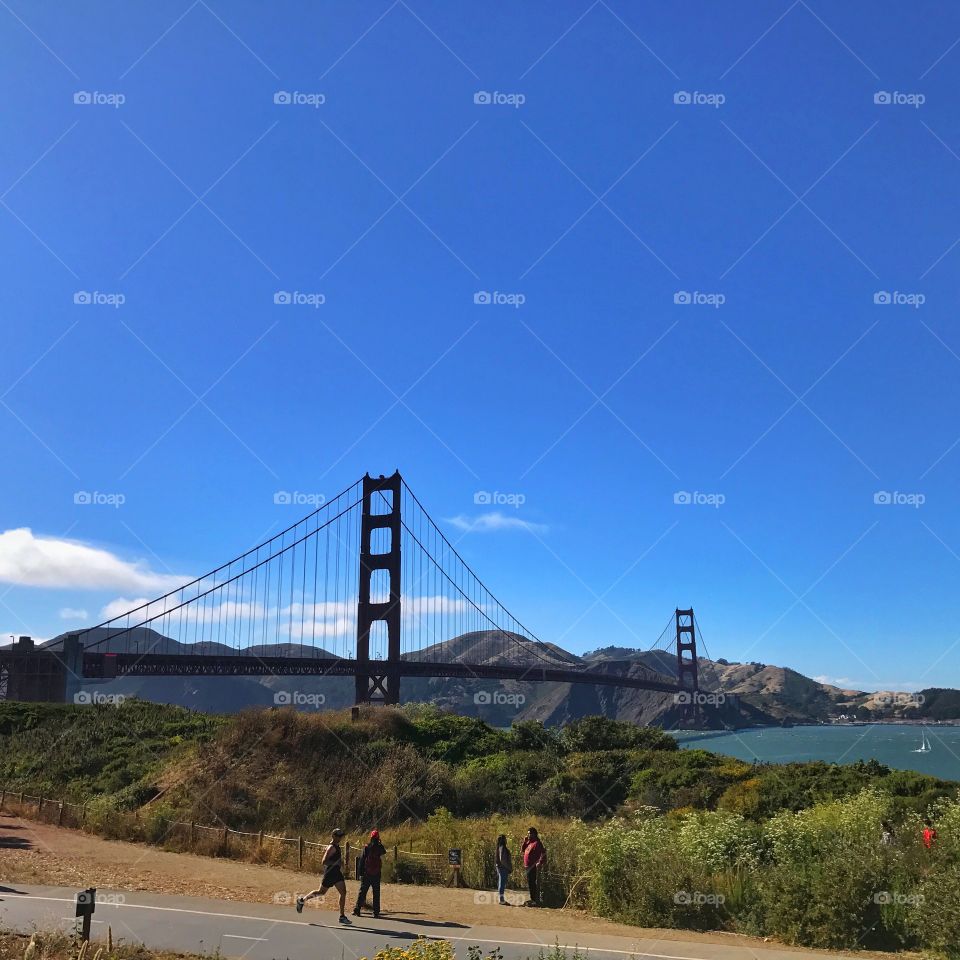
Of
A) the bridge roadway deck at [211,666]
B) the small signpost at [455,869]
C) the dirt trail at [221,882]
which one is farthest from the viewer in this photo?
the bridge roadway deck at [211,666]

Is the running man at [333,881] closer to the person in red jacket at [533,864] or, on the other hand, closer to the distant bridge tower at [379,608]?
the person in red jacket at [533,864]

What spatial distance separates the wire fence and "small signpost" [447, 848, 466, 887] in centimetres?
8

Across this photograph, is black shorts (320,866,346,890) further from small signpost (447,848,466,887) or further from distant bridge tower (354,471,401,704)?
distant bridge tower (354,471,401,704)

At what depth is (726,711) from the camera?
557ft

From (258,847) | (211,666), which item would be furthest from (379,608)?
(258,847)

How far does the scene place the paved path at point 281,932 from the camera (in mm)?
12055

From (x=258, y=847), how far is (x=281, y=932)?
298 inches

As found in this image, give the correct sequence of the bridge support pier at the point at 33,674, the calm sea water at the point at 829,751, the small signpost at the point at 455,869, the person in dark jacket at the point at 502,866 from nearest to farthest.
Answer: the person in dark jacket at the point at 502,866 → the small signpost at the point at 455,869 → the bridge support pier at the point at 33,674 → the calm sea water at the point at 829,751

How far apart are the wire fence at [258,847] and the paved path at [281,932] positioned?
130 inches

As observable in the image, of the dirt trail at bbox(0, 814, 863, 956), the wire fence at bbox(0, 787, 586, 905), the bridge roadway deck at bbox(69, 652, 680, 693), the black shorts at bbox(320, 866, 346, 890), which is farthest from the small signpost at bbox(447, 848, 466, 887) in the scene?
the bridge roadway deck at bbox(69, 652, 680, 693)

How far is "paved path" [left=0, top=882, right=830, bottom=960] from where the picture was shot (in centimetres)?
1205

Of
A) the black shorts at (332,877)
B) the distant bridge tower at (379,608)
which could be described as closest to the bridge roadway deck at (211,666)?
the distant bridge tower at (379,608)

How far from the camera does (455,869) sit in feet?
59.1

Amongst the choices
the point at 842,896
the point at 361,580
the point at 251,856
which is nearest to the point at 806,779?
the point at 842,896
